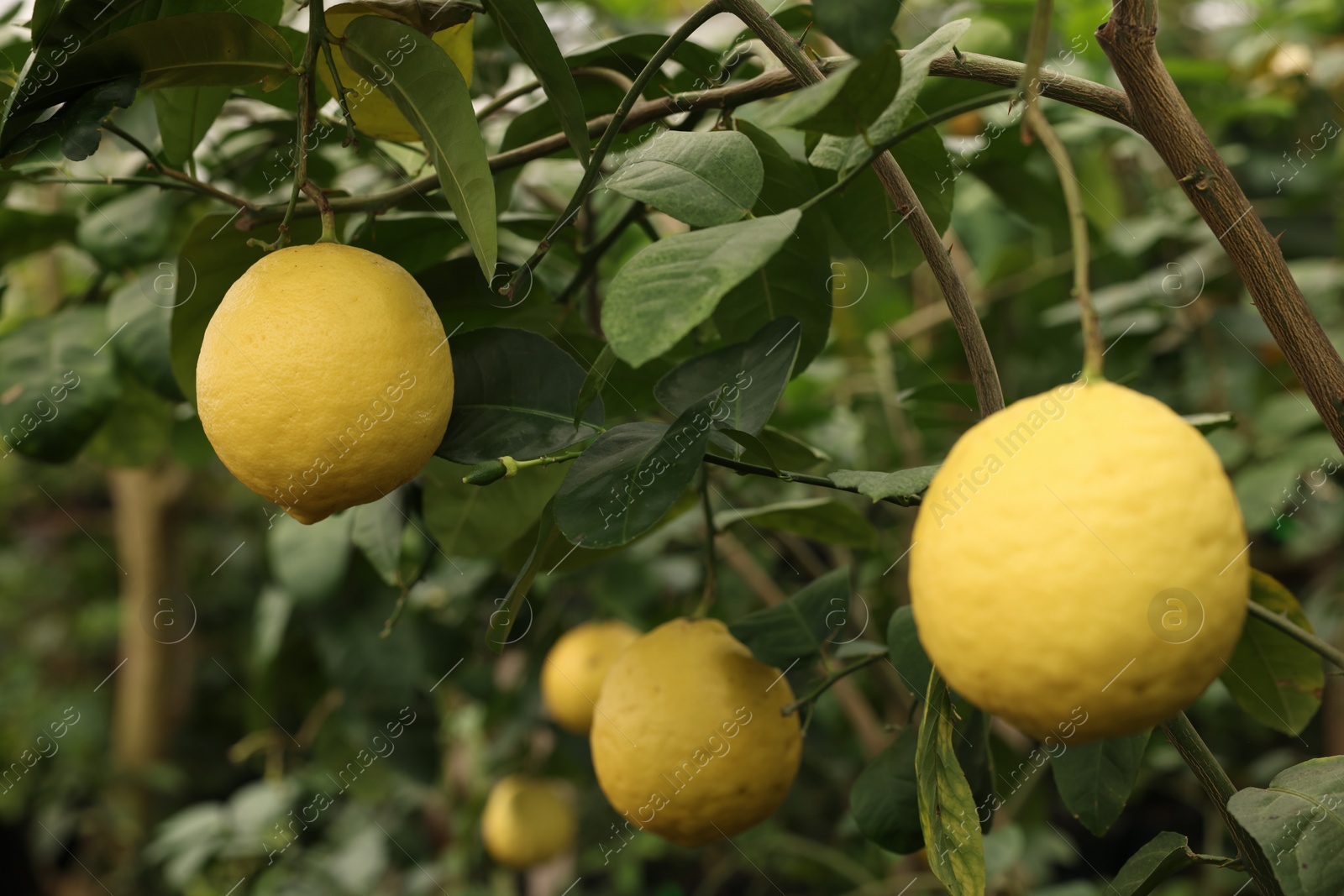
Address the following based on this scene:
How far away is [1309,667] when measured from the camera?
0.53 metres

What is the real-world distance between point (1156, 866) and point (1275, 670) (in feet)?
0.66

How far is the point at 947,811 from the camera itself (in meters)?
0.38

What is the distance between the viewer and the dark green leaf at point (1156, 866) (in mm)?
406

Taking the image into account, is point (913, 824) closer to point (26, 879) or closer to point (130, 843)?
point (130, 843)

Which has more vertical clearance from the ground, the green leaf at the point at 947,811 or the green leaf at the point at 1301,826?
the green leaf at the point at 947,811

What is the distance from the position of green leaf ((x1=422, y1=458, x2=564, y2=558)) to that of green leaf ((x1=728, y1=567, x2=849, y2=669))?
0.15 meters

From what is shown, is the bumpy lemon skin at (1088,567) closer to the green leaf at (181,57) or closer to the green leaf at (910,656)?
the green leaf at (910,656)

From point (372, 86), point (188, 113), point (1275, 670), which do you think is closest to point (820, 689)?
point (1275, 670)

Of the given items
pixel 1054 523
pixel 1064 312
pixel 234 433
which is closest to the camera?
pixel 1054 523

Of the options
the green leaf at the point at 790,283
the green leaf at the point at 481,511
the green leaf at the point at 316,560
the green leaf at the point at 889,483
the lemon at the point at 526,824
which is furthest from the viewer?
the lemon at the point at 526,824

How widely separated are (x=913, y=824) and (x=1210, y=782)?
16cm

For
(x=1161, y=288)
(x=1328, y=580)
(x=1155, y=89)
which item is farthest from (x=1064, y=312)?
(x=1328, y=580)

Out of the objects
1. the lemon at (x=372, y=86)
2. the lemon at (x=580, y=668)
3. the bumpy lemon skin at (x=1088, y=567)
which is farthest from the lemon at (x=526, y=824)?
the bumpy lemon skin at (x=1088, y=567)

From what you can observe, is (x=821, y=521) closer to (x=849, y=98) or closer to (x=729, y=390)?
(x=729, y=390)
